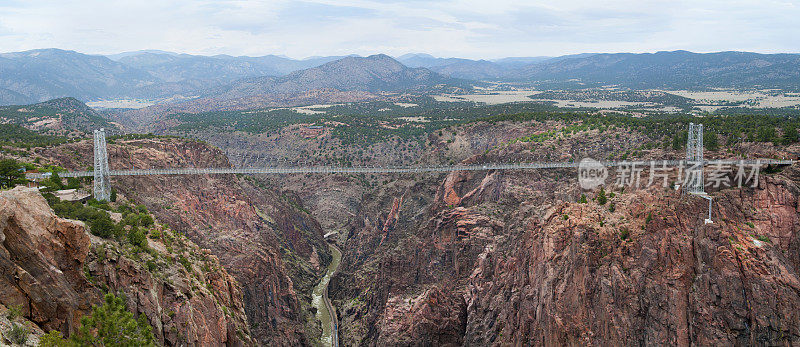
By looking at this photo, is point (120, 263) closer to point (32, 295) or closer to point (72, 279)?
point (72, 279)

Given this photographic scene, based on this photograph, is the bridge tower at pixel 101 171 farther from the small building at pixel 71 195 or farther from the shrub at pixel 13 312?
the shrub at pixel 13 312

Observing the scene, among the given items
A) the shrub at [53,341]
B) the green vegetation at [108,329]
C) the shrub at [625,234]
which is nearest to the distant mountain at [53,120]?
the green vegetation at [108,329]

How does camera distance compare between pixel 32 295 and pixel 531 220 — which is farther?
pixel 531 220

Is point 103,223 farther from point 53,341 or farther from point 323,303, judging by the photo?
point 323,303

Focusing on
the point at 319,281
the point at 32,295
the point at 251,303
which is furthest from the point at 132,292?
the point at 319,281

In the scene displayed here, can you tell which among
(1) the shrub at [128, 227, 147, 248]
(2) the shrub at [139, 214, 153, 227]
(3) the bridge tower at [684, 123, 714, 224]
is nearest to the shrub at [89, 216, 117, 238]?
(1) the shrub at [128, 227, 147, 248]

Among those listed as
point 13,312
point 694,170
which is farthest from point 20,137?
point 694,170
